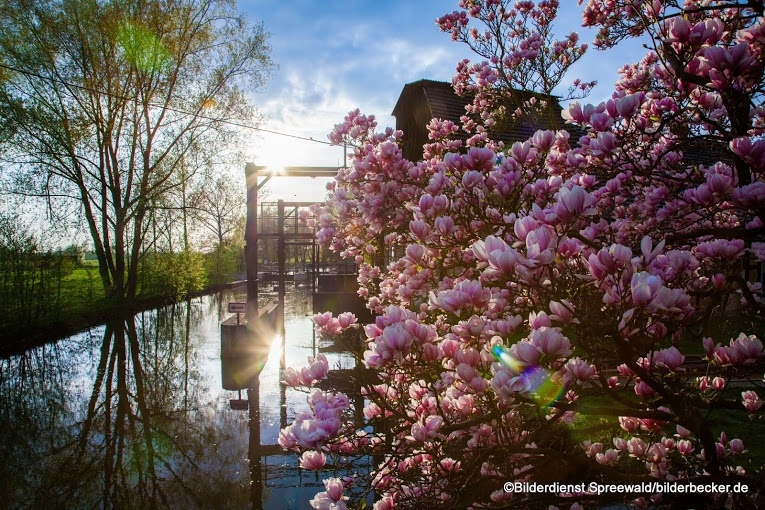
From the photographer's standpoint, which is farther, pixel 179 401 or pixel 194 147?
pixel 194 147

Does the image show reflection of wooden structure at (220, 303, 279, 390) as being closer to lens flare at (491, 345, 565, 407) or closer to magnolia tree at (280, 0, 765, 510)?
magnolia tree at (280, 0, 765, 510)

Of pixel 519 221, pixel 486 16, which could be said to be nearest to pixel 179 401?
pixel 486 16

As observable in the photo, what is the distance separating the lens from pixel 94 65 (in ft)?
53.6

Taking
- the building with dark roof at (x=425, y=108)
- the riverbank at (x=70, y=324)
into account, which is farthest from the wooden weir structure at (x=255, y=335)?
the riverbank at (x=70, y=324)

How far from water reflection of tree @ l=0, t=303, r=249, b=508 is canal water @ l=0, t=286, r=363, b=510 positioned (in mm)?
14

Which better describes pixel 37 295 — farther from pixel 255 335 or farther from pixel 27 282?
pixel 255 335

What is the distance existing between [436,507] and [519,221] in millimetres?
1135

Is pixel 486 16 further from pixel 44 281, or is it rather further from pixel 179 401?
pixel 44 281

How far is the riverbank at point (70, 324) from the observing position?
1103 centimetres

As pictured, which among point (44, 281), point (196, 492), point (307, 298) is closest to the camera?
point (196, 492)

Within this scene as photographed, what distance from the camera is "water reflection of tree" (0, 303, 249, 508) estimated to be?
4844 millimetres

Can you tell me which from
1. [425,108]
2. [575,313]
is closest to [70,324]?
[425,108]

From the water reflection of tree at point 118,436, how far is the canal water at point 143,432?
1cm

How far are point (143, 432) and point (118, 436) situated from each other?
0.29 meters
